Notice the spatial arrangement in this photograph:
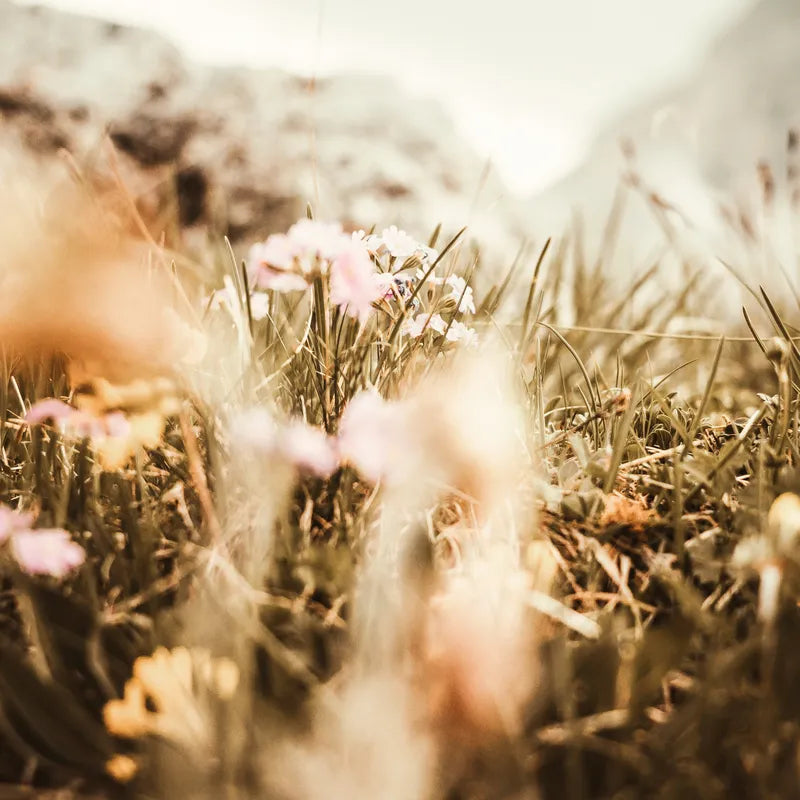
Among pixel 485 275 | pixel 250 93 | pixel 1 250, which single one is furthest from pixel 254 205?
pixel 1 250

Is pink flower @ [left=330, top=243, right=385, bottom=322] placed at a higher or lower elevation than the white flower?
lower

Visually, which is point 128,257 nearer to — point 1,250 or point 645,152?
point 1,250

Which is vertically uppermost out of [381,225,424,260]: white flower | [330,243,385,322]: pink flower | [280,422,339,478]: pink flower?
[381,225,424,260]: white flower

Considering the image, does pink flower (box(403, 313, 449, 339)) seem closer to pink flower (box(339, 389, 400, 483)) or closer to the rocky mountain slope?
pink flower (box(339, 389, 400, 483))

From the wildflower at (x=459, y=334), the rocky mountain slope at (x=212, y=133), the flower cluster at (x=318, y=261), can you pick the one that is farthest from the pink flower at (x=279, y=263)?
the rocky mountain slope at (x=212, y=133)

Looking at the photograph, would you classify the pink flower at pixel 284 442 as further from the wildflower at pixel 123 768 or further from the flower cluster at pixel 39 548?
the wildflower at pixel 123 768

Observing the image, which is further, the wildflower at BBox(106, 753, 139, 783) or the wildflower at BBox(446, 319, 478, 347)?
the wildflower at BBox(446, 319, 478, 347)

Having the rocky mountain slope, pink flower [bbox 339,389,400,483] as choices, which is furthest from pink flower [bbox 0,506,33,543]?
the rocky mountain slope
